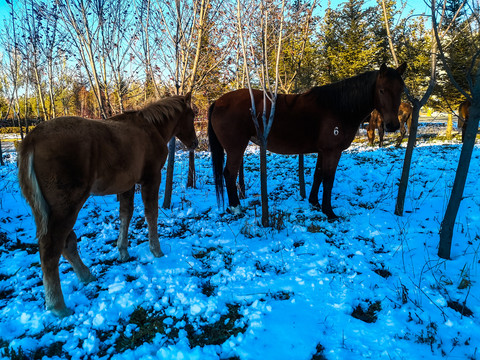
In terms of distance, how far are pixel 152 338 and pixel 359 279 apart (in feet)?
6.53

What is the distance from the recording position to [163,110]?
10.9 ft

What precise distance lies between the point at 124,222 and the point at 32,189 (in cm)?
126

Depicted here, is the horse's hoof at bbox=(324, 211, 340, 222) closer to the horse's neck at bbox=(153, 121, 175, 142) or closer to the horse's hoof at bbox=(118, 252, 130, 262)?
the horse's neck at bbox=(153, 121, 175, 142)

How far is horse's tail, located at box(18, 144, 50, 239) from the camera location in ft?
6.49

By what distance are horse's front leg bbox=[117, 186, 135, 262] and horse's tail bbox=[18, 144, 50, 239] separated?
1.06m

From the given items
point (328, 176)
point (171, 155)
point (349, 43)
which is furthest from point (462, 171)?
point (349, 43)

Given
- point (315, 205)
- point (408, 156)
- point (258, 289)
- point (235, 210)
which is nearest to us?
point (258, 289)

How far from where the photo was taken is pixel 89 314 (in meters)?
2.12

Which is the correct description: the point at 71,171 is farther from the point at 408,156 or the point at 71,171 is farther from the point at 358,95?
the point at 408,156

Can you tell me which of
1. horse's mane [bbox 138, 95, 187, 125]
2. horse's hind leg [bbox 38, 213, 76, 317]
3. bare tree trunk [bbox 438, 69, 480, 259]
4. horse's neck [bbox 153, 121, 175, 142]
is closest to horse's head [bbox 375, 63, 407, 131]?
bare tree trunk [bbox 438, 69, 480, 259]

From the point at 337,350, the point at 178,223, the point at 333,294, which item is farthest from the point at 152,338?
the point at 178,223

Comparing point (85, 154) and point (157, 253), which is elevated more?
point (85, 154)

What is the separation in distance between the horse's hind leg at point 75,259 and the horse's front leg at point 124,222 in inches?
17.5

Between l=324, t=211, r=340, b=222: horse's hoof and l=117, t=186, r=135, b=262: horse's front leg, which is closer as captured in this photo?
l=117, t=186, r=135, b=262: horse's front leg
